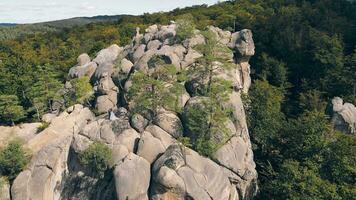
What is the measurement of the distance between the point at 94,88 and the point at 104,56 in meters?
9.60

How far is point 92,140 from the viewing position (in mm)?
42219

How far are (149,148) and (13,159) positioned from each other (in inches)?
607

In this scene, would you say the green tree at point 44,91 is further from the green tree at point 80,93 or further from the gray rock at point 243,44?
the gray rock at point 243,44

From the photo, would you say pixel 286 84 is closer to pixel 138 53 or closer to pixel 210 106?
pixel 138 53

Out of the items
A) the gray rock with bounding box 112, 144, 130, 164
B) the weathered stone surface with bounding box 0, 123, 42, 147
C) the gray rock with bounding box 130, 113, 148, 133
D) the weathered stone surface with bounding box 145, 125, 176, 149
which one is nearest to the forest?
the weathered stone surface with bounding box 0, 123, 42, 147

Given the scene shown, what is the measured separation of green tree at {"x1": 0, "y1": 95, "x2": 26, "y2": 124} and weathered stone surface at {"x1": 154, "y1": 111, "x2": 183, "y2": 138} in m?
24.8

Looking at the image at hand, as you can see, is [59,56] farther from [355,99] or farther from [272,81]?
[355,99]

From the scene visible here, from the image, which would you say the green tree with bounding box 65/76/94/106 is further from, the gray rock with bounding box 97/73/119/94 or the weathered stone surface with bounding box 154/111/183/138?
the weathered stone surface with bounding box 154/111/183/138

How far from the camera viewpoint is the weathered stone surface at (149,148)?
133 feet

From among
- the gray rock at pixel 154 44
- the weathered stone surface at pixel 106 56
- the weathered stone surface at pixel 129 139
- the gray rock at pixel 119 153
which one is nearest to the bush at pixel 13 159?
the gray rock at pixel 119 153

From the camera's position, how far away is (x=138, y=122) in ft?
144

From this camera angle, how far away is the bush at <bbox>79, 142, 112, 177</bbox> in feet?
127

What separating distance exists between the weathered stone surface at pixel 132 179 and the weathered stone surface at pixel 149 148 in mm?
1440

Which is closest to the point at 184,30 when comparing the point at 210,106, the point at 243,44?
the point at 243,44
